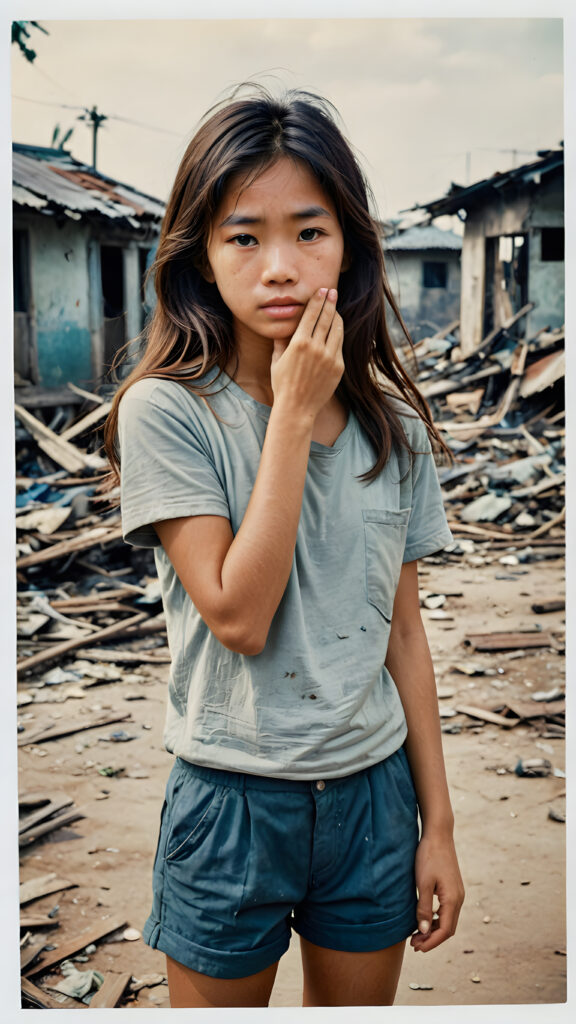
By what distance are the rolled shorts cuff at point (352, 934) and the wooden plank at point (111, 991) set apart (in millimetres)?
1293

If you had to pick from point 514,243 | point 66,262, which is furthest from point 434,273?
point 66,262

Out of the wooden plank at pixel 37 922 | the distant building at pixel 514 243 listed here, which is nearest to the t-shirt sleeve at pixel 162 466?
the wooden plank at pixel 37 922

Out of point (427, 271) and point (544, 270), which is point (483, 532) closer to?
point (544, 270)

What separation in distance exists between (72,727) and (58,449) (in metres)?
3.70

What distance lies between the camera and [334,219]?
1203 millimetres

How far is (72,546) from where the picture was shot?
5875 millimetres

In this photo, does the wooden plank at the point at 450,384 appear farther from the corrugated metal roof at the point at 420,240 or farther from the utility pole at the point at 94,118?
the utility pole at the point at 94,118

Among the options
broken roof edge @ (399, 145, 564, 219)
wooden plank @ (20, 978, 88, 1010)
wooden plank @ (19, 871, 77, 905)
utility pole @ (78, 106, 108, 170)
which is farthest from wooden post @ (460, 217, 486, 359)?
wooden plank @ (20, 978, 88, 1010)

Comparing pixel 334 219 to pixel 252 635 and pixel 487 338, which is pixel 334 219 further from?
pixel 487 338

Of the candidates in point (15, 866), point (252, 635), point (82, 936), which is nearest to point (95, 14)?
point (252, 635)

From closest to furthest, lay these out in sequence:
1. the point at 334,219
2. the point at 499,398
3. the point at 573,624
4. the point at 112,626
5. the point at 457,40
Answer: the point at 334,219
the point at 573,624
the point at 457,40
the point at 112,626
the point at 499,398

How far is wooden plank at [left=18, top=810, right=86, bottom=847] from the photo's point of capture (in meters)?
3.01

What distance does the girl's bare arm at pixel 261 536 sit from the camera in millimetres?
1059

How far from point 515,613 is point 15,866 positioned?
4.09 metres
